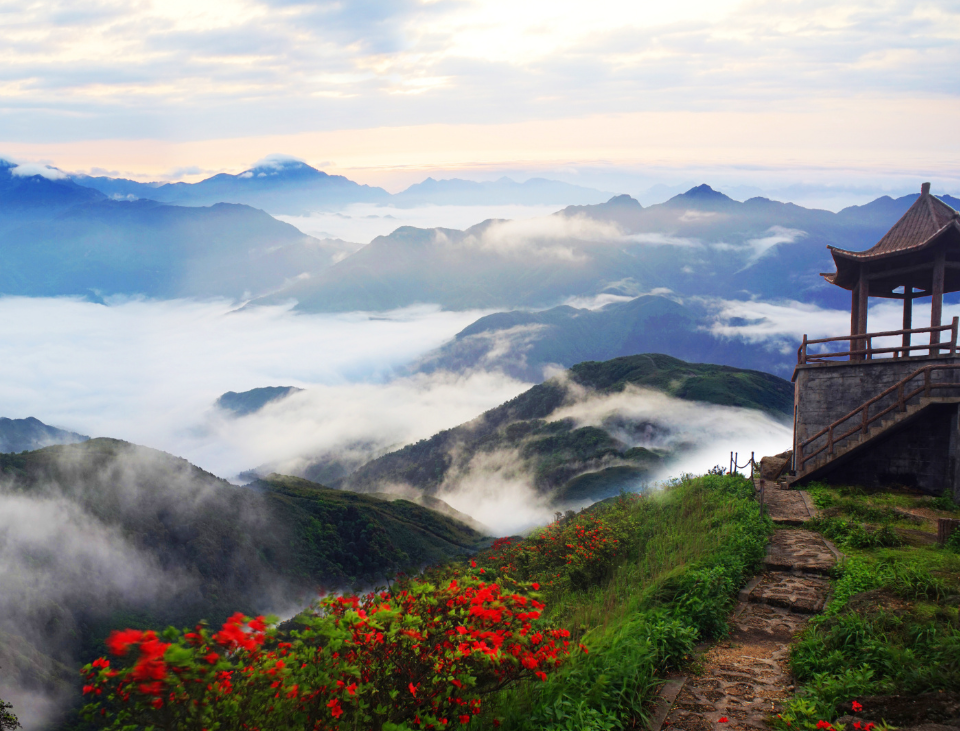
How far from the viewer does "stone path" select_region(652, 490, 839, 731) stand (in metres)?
6.23

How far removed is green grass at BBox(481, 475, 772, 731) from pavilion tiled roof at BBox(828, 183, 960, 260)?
10045 millimetres

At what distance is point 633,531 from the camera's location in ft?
40.8

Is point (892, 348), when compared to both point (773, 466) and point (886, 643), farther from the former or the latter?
point (886, 643)

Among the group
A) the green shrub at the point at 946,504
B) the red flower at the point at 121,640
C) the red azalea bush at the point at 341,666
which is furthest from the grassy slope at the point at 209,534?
Result: the red flower at the point at 121,640

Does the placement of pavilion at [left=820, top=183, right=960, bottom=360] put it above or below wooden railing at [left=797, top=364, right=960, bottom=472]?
above

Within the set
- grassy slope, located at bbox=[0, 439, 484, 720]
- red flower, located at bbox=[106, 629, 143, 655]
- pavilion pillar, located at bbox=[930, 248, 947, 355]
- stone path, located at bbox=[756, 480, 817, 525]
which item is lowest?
grassy slope, located at bbox=[0, 439, 484, 720]

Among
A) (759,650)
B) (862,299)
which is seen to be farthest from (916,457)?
(759,650)

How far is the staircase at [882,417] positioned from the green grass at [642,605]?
4305 mm

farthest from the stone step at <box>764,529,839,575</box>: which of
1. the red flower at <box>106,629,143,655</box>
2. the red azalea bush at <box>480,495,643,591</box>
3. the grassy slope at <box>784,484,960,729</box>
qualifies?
the red flower at <box>106,629,143,655</box>

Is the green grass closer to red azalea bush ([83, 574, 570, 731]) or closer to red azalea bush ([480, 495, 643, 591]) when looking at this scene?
red azalea bush ([480, 495, 643, 591])

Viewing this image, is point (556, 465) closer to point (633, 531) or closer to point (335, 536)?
point (335, 536)

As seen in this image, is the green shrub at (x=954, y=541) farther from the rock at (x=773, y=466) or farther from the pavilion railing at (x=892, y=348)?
the rock at (x=773, y=466)

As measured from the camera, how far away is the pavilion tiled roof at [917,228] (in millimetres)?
19062

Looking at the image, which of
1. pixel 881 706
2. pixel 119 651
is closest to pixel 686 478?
pixel 881 706
